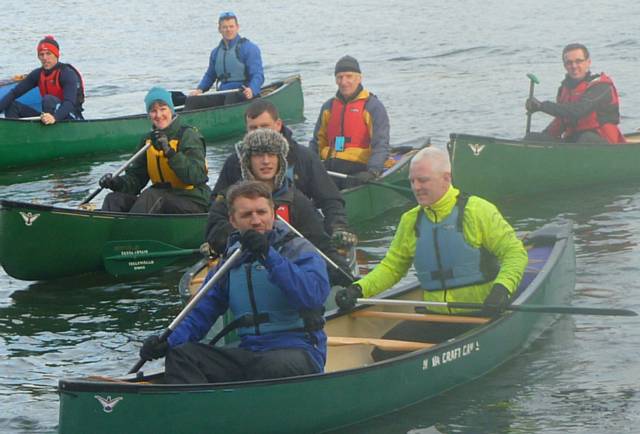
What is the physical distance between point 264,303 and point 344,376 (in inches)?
25.6

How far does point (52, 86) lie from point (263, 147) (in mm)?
8295

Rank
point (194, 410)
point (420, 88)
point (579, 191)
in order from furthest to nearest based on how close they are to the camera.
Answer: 1. point (420, 88)
2. point (579, 191)
3. point (194, 410)

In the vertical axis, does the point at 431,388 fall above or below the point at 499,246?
below

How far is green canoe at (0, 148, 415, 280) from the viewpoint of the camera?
33.7 ft

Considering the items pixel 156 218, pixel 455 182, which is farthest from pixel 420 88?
pixel 156 218

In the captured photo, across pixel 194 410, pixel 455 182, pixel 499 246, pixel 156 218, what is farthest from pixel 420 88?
pixel 194 410

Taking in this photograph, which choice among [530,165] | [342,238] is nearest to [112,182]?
[342,238]

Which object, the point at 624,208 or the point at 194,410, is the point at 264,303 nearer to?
the point at 194,410

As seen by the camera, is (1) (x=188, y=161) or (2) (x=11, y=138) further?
(2) (x=11, y=138)

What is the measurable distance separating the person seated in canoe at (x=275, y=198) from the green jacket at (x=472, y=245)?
704 millimetres

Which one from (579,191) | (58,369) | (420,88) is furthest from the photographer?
(420,88)

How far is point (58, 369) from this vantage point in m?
8.77

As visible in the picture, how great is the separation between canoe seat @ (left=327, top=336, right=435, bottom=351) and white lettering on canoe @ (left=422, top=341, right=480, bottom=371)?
4.2 inches

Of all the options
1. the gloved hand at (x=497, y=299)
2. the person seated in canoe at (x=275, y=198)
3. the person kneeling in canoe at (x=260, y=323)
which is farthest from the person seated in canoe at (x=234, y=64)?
the person kneeling in canoe at (x=260, y=323)
